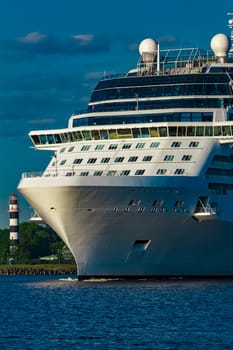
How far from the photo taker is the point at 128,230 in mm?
77625

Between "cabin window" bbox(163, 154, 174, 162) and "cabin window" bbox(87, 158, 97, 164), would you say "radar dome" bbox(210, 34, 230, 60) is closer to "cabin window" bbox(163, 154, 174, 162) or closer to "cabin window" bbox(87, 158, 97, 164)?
"cabin window" bbox(163, 154, 174, 162)

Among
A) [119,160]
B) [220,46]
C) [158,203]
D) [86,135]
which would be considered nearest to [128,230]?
[158,203]

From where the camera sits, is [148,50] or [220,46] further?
[148,50]

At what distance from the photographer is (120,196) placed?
76625 millimetres

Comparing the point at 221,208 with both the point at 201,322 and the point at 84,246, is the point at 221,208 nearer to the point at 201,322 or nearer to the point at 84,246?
the point at 84,246

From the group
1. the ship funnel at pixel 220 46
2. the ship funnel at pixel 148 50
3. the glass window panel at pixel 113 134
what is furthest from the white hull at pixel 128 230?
the ship funnel at pixel 148 50

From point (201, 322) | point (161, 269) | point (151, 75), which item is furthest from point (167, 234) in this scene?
point (201, 322)

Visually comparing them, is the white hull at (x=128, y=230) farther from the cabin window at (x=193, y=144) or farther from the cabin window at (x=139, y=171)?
the cabin window at (x=193, y=144)

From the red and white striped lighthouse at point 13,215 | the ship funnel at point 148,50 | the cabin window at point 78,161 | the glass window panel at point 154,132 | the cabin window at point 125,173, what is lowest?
the cabin window at point 125,173

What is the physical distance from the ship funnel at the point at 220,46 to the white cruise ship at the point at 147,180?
382cm

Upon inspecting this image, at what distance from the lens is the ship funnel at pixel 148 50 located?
9019 cm

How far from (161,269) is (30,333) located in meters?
24.2

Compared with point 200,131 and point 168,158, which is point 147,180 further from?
point 200,131

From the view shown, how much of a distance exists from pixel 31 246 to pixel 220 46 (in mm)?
94532
